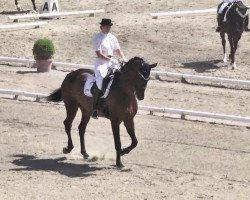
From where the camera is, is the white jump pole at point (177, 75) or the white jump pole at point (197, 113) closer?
the white jump pole at point (197, 113)

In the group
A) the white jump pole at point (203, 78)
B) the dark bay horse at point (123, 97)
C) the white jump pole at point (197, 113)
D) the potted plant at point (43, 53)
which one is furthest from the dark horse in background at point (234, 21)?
the dark bay horse at point (123, 97)

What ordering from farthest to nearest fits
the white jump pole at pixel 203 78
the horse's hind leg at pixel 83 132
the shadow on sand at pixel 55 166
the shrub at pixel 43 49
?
the shrub at pixel 43 49
the white jump pole at pixel 203 78
the horse's hind leg at pixel 83 132
the shadow on sand at pixel 55 166

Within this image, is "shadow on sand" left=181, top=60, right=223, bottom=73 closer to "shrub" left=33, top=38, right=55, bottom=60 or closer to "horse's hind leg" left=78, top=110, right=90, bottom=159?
"shrub" left=33, top=38, right=55, bottom=60

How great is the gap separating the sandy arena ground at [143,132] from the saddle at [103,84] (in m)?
1.28

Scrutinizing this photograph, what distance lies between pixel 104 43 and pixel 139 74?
1.02m

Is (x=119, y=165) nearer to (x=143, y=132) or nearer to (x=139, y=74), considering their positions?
(x=139, y=74)

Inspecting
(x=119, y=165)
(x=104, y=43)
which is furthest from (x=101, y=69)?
(x=119, y=165)

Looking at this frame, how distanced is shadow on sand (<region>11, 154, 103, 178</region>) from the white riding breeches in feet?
4.75

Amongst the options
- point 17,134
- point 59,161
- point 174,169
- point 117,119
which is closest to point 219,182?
point 174,169

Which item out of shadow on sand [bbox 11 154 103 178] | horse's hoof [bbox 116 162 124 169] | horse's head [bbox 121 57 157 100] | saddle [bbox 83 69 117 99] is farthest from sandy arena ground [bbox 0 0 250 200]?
horse's head [bbox 121 57 157 100]

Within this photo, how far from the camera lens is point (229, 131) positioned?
50.6 ft

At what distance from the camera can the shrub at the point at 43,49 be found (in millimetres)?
19906

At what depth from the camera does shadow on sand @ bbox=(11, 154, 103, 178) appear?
12.4 metres

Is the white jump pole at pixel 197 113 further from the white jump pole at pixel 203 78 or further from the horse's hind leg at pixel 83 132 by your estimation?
the horse's hind leg at pixel 83 132
